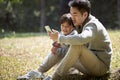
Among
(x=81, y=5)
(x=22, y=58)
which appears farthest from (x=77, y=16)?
(x=22, y=58)

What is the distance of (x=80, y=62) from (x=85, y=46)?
50cm

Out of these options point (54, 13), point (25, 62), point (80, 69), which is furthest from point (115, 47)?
point (54, 13)

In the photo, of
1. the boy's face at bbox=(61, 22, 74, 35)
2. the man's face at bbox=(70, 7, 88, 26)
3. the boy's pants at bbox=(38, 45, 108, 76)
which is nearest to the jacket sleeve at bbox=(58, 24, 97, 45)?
the boy's pants at bbox=(38, 45, 108, 76)

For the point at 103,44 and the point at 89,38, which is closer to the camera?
the point at 89,38

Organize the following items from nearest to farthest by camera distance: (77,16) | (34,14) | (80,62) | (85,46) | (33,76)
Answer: (85,46) → (77,16) → (80,62) → (33,76) → (34,14)

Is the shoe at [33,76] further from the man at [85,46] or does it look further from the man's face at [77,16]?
the man's face at [77,16]

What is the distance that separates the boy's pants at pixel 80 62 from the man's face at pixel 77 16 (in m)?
Result: 0.54

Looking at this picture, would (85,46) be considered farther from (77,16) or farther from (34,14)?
(34,14)

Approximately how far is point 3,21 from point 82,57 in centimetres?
3367

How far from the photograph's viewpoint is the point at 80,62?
702 cm

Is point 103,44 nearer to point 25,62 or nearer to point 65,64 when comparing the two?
point 65,64

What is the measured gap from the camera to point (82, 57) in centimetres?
671

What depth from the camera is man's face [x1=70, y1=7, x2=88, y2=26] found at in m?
6.74

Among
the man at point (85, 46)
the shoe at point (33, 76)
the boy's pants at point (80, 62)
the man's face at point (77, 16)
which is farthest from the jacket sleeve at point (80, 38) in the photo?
the shoe at point (33, 76)
